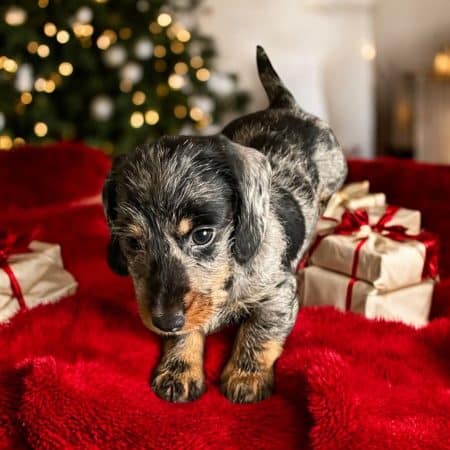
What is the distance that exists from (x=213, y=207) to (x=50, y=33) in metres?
2.93

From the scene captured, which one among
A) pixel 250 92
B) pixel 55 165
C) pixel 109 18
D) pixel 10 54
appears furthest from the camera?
pixel 250 92

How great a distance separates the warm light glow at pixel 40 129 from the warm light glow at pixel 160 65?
0.87 meters

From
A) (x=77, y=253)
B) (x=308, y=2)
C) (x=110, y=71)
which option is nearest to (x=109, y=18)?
(x=110, y=71)

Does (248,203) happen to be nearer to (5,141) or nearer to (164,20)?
(5,141)

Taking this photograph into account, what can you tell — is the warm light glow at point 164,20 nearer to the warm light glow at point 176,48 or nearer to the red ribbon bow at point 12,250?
the warm light glow at point 176,48

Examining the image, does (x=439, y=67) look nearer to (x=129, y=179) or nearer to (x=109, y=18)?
(x=109, y=18)

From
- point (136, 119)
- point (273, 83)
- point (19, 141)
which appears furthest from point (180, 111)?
point (273, 83)

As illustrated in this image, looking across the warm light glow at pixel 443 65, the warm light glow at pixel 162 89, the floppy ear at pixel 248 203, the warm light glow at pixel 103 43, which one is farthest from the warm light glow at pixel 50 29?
the floppy ear at pixel 248 203

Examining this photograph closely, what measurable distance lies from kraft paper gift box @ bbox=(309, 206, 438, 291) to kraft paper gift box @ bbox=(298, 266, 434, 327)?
22mm

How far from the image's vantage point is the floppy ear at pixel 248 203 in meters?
1.10

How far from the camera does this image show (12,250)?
164cm

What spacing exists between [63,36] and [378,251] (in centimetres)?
273

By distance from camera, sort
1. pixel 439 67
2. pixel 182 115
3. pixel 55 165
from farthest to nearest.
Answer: pixel 439 67, pixel 182 115, pixel 55 165

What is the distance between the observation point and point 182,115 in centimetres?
398
